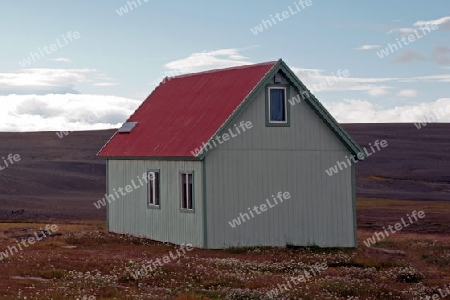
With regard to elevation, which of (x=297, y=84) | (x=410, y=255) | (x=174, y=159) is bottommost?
(x=410, y=255)

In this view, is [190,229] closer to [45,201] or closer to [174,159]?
[174,159]

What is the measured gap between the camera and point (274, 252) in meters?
31.6

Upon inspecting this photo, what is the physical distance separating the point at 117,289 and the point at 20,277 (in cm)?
383

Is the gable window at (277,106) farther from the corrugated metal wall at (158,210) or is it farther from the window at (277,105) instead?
the corrugated metal wall at (158,210)

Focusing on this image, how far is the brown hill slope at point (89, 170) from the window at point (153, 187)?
20.0 m

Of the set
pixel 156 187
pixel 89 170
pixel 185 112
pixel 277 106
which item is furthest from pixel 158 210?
pixel 89 170

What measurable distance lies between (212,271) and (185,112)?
1348 centimetres

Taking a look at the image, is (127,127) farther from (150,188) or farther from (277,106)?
(277,106)

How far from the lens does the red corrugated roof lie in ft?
109

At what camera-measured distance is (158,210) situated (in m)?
35.3

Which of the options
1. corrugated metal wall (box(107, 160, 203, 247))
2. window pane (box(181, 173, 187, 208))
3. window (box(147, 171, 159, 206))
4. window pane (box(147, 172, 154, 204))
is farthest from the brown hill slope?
window pane (box(181, 173, 187, 208))

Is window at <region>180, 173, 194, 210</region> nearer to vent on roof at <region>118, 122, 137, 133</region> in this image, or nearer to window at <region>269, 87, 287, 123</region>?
window at <region>269, 87, 287, 123</region>

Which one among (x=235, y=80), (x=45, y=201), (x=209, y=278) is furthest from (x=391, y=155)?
(x=209, y=278)

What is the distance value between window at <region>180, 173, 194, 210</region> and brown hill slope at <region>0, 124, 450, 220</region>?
76.1 ft
